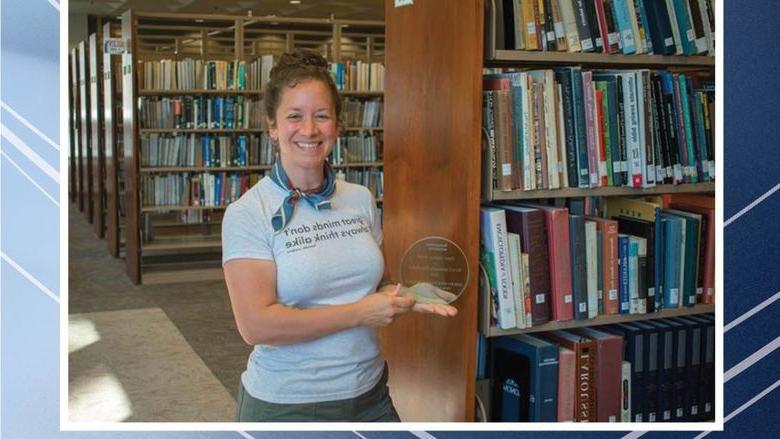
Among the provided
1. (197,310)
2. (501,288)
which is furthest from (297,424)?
(197,310)

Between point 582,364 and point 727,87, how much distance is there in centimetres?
98

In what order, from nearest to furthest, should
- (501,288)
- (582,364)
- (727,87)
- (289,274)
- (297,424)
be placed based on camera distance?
1. (289,274)
2. (297,424)
3. (727,87)
4. (501,288)
5. (582,364)

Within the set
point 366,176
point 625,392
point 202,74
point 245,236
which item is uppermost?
point 202,74

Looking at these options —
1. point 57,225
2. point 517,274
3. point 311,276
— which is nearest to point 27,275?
point 57,225

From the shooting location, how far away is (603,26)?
2916mm

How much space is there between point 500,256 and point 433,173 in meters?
0.34

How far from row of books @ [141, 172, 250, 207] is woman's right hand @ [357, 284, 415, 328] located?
A: 6046mm

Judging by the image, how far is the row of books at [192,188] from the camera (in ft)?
26.2

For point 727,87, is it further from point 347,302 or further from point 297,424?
point 297,424

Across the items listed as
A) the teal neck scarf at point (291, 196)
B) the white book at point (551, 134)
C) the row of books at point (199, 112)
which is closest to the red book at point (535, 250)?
the white book at point (551, 134)

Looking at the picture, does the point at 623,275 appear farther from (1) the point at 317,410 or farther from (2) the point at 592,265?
(1) the point at 317,410

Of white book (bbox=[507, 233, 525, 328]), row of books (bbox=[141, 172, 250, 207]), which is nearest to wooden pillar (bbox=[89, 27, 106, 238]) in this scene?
row of books (bbox=[141, 172, 250, 207])

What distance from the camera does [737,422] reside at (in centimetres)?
258

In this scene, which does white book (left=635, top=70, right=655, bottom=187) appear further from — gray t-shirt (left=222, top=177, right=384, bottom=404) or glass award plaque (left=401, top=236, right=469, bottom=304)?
gray t-shirt (left=222, top=177, right=384, bottom=404)
